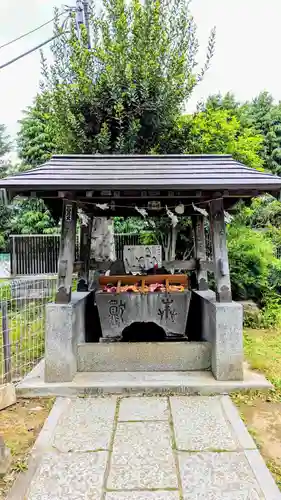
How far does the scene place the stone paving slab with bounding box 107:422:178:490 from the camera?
234cm

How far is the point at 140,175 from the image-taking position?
4.01 metres

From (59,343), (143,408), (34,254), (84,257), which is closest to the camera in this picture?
(143,408)

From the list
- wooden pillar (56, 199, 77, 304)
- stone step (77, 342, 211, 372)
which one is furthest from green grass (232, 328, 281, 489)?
wooden pillar (56, 199, 77, 304)

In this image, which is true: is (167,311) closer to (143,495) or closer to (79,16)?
(143,495)

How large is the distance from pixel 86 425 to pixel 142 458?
717mm

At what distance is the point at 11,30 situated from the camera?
8.87 m

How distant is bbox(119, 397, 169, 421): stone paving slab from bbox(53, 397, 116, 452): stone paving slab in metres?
0.11

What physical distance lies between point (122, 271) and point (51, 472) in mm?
3334

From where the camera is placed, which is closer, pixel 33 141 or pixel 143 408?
pixel 143 408

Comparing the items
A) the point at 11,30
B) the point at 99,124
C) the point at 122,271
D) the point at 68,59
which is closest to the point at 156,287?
the point at 122,271

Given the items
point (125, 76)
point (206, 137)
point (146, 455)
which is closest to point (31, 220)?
point (125, 76)

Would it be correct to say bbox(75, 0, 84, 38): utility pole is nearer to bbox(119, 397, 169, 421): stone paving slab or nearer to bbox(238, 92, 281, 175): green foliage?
bbox(119, 397, 169, 421): stone paving slab

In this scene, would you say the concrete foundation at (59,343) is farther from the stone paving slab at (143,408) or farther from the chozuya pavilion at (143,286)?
→ the stone paving slab at (143,408)

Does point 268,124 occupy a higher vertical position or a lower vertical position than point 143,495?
higher
